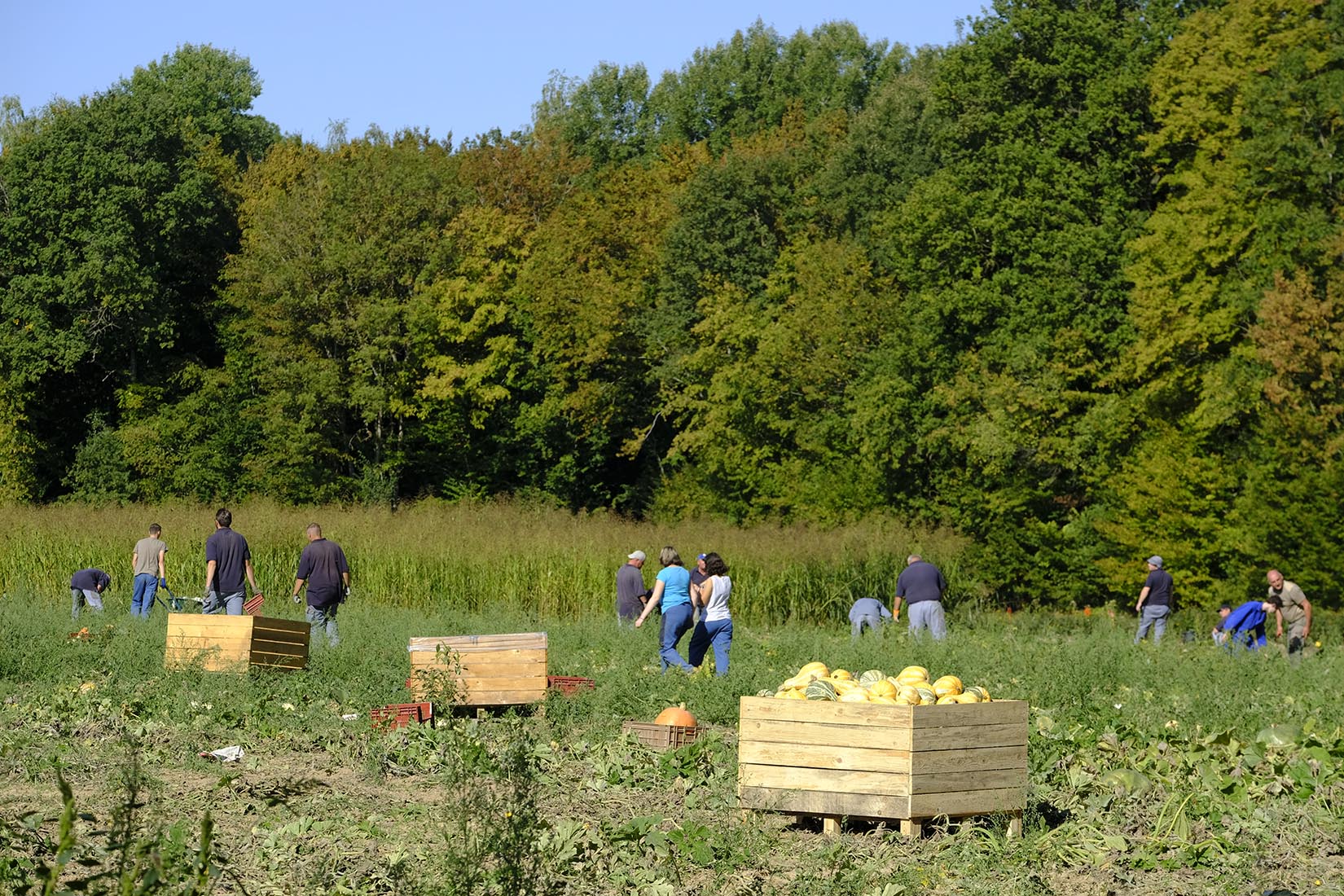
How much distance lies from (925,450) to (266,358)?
64.6 feet

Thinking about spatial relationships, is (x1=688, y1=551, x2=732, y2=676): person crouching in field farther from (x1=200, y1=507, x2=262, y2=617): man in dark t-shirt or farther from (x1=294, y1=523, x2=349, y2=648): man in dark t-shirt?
(x1=200, y1=507, x2=262, y2=617): man in dark t-shirt

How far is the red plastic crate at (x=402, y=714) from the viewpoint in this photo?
38.4 feet

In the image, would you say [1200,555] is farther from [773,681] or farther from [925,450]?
[773,681]

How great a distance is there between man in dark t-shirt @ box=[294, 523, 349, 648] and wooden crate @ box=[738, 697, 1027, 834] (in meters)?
9.00

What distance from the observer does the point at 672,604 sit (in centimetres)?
1586

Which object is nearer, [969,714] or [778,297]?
[969,714]

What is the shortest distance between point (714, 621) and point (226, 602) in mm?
5970

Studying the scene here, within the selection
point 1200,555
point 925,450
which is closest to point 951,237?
point 925,450

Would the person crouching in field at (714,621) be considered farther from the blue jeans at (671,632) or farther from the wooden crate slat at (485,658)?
the wooden crate slat at (485,658)

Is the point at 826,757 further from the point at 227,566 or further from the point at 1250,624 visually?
the point at 1250,624

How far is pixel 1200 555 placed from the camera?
31.4 metres

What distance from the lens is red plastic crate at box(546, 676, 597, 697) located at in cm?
1308

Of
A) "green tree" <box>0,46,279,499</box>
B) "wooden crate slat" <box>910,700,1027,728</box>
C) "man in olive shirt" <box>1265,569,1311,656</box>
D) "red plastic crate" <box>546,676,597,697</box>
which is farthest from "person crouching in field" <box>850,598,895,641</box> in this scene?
"green tree" <box>0,46,279,499</box>

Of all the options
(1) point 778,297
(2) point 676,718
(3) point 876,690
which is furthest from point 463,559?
(1) point 778,297
